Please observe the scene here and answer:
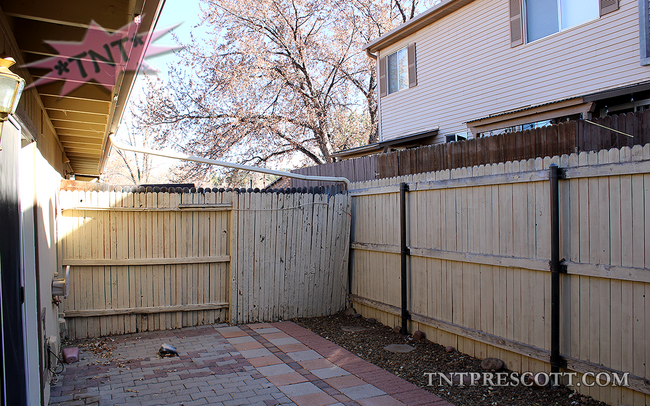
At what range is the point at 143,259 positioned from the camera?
20.3 ft

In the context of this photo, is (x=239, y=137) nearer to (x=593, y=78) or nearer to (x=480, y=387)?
(x=593, y=78)

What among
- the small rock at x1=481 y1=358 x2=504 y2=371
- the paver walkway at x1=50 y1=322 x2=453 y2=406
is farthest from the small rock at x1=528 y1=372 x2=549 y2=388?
the paver walkway at x1=50 y1=322 x2=453 y2=406

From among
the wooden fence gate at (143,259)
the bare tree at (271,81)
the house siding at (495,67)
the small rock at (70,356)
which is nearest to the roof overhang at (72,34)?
the wooden fence gate at (143,259)

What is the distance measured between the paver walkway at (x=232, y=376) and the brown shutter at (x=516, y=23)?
24.9 ft

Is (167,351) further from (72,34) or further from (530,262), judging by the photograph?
(530,262)

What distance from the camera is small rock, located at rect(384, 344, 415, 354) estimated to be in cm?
532

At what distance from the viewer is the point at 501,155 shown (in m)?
6.01

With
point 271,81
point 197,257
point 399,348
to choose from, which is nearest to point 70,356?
point 197,257

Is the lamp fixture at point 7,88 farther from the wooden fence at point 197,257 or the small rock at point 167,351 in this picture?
the wooden fence at point 197,257

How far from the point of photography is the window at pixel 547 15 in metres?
8.18

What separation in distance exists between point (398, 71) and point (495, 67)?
3.45m

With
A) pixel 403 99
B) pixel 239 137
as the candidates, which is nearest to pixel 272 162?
pixel 239 137

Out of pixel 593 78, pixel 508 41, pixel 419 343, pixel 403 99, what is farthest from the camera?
pixel 403 99

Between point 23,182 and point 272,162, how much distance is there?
54.6ft
